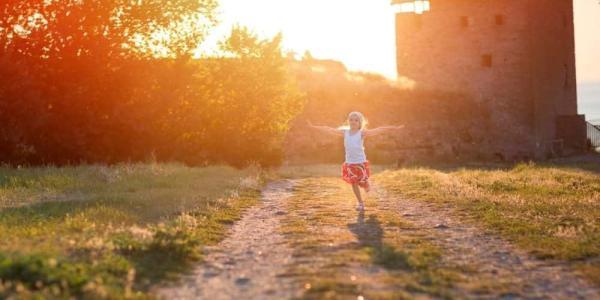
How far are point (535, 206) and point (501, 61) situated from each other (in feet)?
116

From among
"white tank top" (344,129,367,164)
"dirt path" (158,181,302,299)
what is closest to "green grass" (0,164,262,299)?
"dirt path" (158,181,302,299)

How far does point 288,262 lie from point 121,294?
7.78 feet

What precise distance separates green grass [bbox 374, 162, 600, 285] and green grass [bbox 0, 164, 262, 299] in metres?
4.22

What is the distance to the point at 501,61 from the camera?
47.7m

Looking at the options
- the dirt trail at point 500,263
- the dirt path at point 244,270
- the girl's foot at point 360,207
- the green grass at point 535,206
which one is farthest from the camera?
the girl's foot at point 360,207

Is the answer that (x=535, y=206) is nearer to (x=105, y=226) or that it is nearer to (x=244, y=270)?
(x=244, y=270)

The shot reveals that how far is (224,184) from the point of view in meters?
19.4

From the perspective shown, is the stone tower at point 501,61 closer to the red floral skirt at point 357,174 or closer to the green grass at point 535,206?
the green grass at point 535,206

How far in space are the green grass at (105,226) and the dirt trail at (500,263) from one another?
3.12 m

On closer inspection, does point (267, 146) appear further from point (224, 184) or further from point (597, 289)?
point (597, 289)

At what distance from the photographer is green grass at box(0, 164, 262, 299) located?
6.90 m

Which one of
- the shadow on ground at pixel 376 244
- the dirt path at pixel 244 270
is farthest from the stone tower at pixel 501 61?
the dirt path at pixel 244 270

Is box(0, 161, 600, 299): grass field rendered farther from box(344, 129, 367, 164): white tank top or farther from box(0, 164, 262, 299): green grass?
box(344, 129, 367, 164): white tank top

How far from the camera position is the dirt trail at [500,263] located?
23.1 feet
